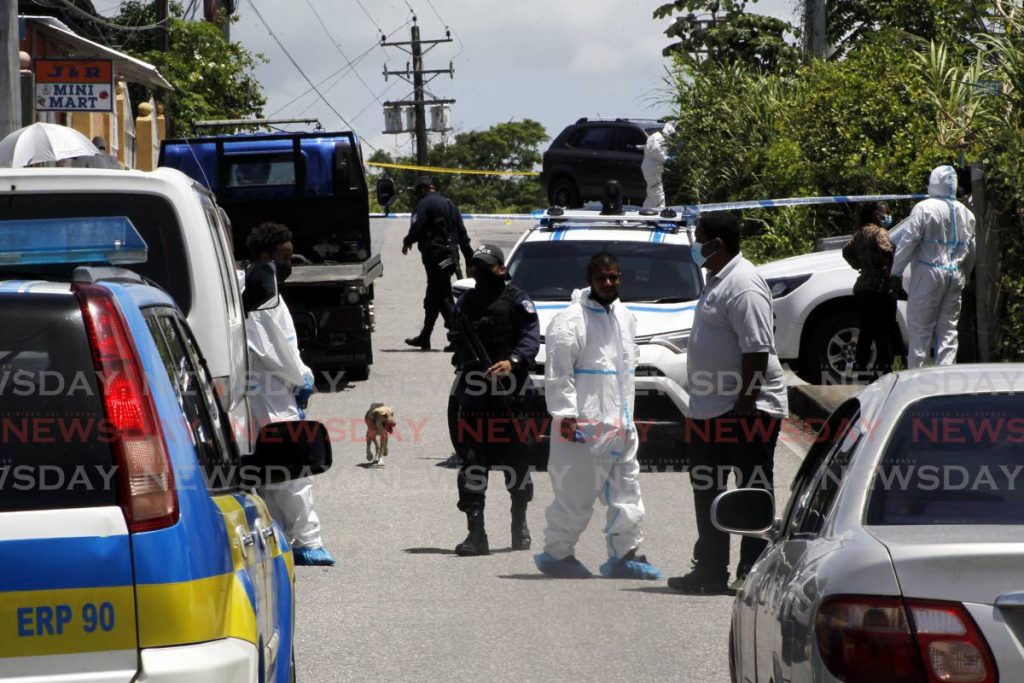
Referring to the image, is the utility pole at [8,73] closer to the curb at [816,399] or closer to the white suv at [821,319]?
the white suv at [821,319]

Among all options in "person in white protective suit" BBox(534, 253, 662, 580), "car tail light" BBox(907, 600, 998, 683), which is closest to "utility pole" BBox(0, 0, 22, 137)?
"person in white protective suit" BBox(534, 253, 662, 580)

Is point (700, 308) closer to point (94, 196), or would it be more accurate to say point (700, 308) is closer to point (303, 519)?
point (303, 519)

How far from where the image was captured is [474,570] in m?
9.32

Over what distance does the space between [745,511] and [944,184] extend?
9084mm

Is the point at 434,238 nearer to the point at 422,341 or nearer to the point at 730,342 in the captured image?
the point at 422,341

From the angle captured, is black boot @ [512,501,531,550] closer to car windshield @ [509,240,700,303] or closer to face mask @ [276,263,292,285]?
face mask @ [276,263,292,285]

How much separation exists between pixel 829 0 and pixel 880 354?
20.5 m

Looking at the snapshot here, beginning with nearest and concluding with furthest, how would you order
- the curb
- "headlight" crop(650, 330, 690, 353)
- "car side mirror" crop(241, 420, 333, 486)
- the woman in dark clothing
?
1. "car side mirror" crop(241, 420, 333, 486)
2. "headlight" crop(650, 330, 690, 353)
3. the curb
4. the woman in dark clothing

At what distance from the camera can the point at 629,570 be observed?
9.17 m

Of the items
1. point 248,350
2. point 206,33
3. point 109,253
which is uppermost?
point 206,33

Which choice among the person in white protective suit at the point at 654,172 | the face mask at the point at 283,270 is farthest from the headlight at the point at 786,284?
the person in white protective suit at the point at 654,172

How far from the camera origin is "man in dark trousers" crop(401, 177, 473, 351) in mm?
18734

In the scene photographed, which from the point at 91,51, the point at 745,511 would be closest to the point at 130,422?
the point at 745,511

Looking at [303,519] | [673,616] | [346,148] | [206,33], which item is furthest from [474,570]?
[206,33]
